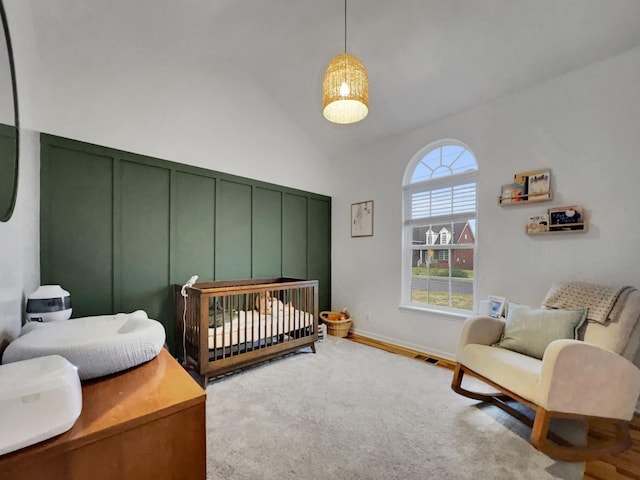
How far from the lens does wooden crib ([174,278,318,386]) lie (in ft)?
7.79

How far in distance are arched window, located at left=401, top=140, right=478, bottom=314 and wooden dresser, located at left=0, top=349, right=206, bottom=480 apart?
2921 mm

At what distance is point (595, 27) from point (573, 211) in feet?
4.32

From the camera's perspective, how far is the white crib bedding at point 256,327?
2484mm

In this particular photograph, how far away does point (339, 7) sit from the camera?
243 cm

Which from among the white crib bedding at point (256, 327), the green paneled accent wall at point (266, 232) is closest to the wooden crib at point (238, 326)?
the white crib bedding at point (256, 327)

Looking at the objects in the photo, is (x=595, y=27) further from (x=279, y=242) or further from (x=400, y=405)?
(x=279, y=242)

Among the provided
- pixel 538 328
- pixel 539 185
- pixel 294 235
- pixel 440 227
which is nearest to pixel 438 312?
pixel 440 227

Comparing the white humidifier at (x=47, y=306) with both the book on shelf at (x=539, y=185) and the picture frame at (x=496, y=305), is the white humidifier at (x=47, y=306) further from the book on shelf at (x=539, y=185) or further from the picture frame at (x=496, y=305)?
the book on shelf at (x=539, y=185)

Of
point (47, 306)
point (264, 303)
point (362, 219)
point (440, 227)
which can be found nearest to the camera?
point (47, 306)

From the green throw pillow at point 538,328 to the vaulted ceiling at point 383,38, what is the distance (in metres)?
1.99

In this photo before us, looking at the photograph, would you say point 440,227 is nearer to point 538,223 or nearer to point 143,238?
point 538,223

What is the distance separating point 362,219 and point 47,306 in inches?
126

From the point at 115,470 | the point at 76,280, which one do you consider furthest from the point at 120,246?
the point at 115,470

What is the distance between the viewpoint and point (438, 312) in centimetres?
310
